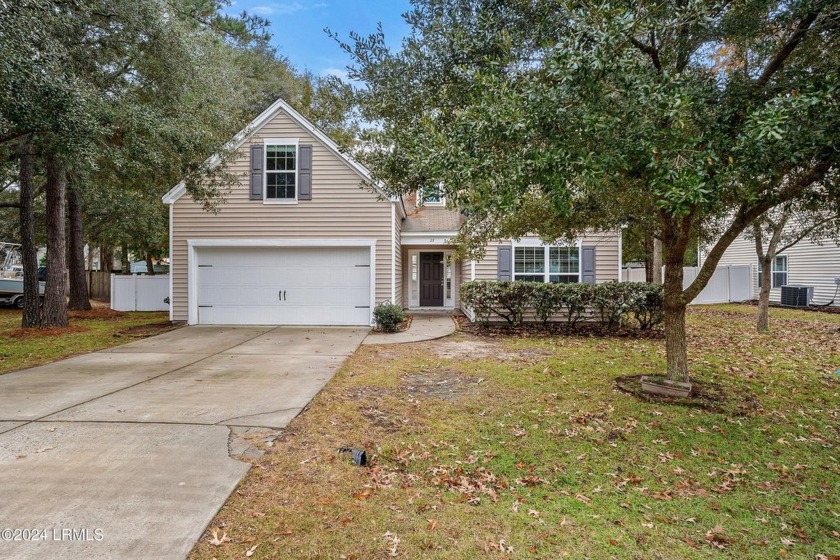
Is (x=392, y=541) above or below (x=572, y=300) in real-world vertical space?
below

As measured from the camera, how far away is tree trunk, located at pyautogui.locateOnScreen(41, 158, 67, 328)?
11.0 m

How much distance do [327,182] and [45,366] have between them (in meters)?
6.95

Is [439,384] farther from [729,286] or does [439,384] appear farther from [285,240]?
[729,286]

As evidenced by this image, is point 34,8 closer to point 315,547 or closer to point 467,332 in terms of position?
point 315,547

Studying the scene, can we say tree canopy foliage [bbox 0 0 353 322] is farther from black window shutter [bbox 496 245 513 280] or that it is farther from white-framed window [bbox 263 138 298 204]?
black window shutter [bbox 496 245 513 280]

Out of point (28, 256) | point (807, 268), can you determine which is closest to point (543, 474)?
point (28, 256)

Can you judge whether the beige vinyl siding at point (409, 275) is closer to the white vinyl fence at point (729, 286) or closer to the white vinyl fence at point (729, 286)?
the white vinyl fence at point (729, 286)

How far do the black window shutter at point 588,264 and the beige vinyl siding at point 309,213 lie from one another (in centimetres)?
552

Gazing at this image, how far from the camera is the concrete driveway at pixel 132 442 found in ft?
8.84

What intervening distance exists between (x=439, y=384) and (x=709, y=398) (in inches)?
136

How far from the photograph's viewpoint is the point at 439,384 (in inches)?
248

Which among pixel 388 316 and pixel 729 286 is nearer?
pixel 388 316

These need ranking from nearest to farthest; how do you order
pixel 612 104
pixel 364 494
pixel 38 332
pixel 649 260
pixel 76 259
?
pixel 364 494, pixel 612 104, pixel 38 332, pixel 76 259, pixel 649 260

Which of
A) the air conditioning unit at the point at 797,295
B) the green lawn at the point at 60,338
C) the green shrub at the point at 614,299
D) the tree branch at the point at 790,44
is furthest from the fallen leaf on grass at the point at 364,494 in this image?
the air conditioning unit at the point at 797,295
